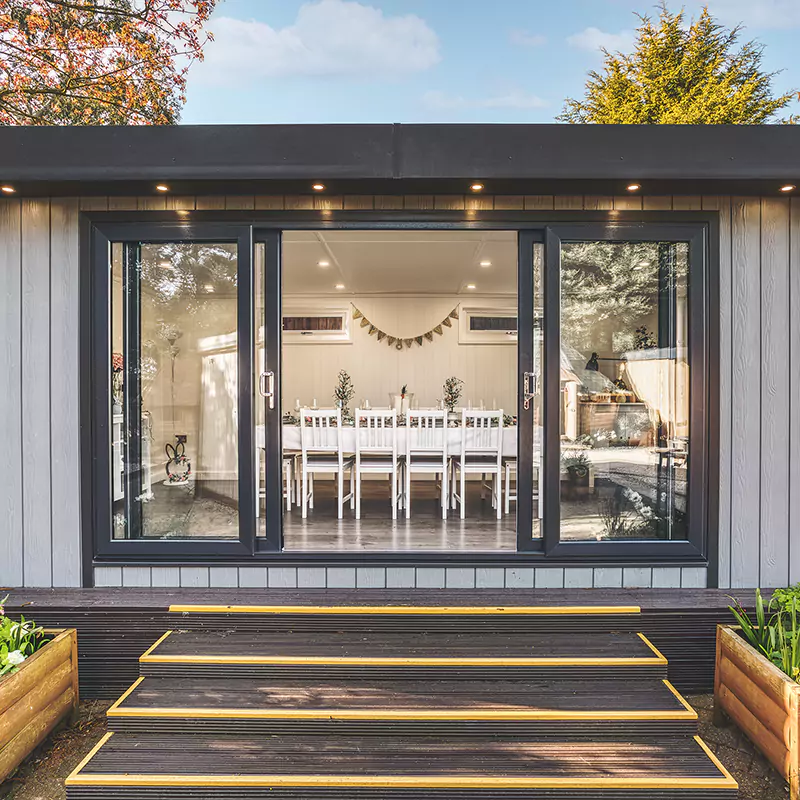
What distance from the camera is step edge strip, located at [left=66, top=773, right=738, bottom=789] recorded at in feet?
6.12

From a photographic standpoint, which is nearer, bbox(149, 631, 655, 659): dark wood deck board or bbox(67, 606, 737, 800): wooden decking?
bbox(67, 606, 737, 800): wooden decking

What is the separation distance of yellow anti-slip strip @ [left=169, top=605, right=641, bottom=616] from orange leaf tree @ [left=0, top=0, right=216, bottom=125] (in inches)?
329

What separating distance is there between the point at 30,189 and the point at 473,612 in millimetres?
3137

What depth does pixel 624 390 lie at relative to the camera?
2975 millimetres

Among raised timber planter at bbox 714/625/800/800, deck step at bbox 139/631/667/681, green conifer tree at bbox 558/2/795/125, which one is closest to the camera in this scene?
raised timber planter at bbox 714/625/800/800

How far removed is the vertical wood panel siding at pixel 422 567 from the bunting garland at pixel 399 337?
4742 mm

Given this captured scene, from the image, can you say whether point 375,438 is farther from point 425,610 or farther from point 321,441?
point 425,610


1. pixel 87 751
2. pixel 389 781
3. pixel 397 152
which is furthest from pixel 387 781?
pixel 397 152

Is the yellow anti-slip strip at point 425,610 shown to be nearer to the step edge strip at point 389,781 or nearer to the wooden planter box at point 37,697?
the wooden planter box at point 37,697

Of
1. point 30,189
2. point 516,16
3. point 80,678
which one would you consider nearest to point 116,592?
point 80,678

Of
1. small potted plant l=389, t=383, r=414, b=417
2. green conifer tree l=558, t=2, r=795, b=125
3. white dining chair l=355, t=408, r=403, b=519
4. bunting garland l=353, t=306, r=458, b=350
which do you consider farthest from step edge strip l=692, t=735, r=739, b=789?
green conifer tree l=558, t=2, r=795, b=125

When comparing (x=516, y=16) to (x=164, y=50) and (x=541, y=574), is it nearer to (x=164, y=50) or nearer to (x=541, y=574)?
(x=164, y=50)

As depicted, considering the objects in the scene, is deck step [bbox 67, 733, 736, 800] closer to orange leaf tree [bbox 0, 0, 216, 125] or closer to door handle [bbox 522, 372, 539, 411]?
door handle [bbox 522, 372, 539, 411]

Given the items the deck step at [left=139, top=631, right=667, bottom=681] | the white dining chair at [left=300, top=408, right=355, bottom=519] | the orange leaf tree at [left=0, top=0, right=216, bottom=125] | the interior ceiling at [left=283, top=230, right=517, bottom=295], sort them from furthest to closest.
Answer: the orange leaf tree at [left=0, top=0, right=216, bottom=125] < the interior ceiling at [left=283, top=230, right=517, bottom=295] < the white dining chair at [left=300, top=408, right=355, bottom=519] < the deck step at [left=139, top=631, right=667, bottom=681]
